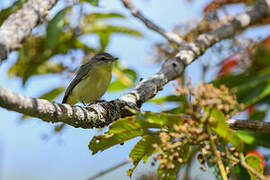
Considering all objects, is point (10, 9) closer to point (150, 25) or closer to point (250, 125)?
point (150, 25)

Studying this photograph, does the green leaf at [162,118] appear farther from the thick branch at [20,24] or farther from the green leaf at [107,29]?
the green leaf at [107,29]

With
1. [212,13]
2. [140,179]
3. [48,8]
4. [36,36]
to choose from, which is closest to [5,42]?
[48,8]

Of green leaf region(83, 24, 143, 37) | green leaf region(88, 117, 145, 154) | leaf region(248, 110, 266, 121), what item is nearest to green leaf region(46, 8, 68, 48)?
green leaf region(88, 117, 145, 154)

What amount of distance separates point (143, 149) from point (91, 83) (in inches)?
115

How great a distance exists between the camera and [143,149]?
7.32ft

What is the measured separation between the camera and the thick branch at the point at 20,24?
6.64 ft

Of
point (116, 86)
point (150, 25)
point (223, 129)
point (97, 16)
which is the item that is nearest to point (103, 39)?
point (97, 16)

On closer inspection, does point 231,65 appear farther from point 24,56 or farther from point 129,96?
point 24,56

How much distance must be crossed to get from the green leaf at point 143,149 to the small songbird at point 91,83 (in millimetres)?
2821

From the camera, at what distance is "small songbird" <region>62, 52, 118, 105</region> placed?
5059 mm

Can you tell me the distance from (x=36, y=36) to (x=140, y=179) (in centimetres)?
255

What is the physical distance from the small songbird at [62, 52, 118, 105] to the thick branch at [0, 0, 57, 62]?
2.20 m

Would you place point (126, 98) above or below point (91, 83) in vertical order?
below

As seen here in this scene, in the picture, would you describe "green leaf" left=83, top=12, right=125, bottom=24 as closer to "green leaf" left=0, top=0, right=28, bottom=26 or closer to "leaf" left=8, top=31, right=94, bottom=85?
"leaf" left=8, top=31, right=94, bottom=85
